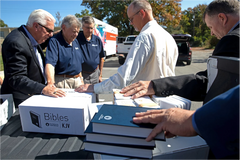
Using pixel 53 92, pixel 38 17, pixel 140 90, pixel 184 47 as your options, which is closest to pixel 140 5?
pixel 140 90

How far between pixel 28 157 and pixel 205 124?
968 mm

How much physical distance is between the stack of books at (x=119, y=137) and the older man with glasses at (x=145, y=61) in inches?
30.9

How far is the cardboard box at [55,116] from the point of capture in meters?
1.22

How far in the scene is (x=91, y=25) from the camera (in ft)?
10.3

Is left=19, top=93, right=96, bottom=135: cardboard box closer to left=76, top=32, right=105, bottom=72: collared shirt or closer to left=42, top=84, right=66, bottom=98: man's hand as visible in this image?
left=42, top=84, right=66, bottom=98: man's hand

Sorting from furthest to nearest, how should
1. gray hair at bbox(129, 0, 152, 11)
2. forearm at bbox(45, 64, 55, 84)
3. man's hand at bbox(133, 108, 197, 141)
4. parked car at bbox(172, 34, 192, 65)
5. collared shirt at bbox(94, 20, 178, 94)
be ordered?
parked car at bbox(172, 34, 192, 65), forearm at bbox(45, 64, 55, 84), gray hair at bbox(129, 0, 152, 11), collared shirt at bbox(94, 20, 178, 94), man's hand at bbox(133, 108, 197, 141)

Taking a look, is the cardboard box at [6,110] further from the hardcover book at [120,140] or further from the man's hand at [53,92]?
the hardcover book at [120,140]

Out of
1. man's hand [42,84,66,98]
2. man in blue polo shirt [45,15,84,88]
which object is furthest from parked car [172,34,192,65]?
man's hand [42,84,66,98]

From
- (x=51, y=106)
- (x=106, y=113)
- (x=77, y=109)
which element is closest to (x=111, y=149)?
(x=106, y=113)

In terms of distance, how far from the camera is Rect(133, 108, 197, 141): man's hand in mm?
737

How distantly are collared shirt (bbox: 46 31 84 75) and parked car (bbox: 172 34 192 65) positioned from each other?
29.1ft

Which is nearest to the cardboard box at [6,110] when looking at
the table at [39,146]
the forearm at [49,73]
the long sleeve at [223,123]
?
the table at [39,146]

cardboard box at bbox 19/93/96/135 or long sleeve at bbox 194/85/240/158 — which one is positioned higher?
long sleeve at bbox 194/85/240/158

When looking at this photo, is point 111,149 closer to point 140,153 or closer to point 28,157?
point 140,153
